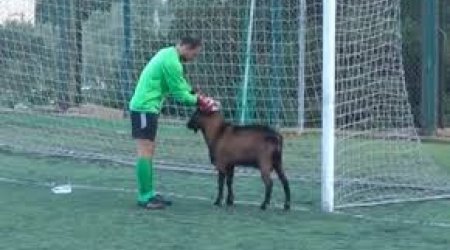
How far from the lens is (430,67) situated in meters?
16.7

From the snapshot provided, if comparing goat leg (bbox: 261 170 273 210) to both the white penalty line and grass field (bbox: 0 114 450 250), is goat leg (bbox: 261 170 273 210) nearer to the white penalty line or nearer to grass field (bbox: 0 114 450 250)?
grass field (bbox: 0 114 450 250)

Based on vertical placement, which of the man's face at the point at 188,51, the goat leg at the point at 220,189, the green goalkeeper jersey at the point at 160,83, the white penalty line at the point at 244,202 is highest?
the man's face at the point at 188,51

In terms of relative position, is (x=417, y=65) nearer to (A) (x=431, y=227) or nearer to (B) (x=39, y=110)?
(B) (x=39, y=110)

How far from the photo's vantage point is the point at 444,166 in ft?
42.7

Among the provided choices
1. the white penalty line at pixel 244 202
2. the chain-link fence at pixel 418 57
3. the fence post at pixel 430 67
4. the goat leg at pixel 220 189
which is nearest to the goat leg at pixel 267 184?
the white penalty line at pixel 244 202

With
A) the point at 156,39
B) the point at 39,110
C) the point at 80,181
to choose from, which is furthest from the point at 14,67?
the point at 80,181

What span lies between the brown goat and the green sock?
555 mm

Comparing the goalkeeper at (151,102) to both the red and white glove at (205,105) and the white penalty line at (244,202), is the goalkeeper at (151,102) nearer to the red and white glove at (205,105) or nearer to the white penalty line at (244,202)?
the red and white glove at (205,105)

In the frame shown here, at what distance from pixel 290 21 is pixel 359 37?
2.10 m

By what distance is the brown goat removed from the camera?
943cm

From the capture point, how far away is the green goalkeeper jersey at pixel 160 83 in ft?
31.2

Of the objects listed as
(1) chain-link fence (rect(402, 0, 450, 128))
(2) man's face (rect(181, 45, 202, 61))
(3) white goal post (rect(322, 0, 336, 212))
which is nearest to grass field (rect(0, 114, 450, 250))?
(3) white goal post (rect(322, 0, 336, 212))

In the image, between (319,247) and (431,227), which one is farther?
(431,227)

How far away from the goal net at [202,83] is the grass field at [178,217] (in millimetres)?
91
